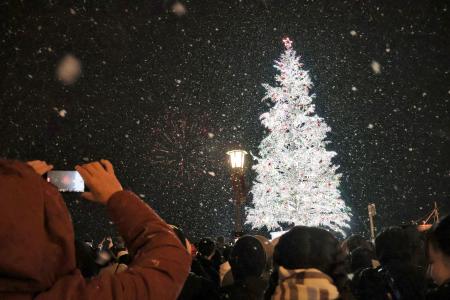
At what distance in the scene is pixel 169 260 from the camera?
134 cm

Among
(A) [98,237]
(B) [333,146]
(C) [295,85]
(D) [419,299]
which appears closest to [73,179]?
(A) [98,237]

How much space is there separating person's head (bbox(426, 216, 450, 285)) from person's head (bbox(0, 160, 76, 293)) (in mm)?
2199

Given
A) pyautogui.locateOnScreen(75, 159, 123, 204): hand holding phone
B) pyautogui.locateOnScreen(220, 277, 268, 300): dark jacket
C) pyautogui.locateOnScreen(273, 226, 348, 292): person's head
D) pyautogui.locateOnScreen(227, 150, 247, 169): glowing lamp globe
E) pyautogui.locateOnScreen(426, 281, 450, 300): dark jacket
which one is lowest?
pyautogui.locateOnScreen(220, 277, 268, 300): dark jacket

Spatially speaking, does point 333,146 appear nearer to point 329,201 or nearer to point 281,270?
point 329,201

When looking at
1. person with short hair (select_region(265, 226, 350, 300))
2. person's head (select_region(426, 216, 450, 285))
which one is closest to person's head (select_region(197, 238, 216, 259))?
person with short hair (select_region(265, 226, 350, 300))

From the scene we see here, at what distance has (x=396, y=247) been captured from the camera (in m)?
4.02

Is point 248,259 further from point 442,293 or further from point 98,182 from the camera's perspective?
point 98,182

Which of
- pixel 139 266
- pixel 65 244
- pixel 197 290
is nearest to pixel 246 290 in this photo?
pixel 197 290

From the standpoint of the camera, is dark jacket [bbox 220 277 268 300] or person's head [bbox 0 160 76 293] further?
dark jacket [bbox 220 277 268 300]

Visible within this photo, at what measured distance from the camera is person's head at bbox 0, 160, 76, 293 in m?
1.12

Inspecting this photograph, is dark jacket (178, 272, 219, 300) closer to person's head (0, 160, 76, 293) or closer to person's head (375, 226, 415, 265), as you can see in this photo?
person's head (375, 226, 415, 265)

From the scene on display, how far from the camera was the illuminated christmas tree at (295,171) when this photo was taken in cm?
2281

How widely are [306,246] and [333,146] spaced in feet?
154

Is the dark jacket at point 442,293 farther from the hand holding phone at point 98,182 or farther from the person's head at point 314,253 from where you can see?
the hand holding phone at point 98,182
